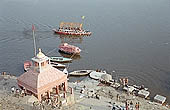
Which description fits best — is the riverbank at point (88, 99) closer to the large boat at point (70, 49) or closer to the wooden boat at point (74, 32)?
the large boat at point (70, 49)

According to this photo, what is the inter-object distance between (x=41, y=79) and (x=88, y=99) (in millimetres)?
8052

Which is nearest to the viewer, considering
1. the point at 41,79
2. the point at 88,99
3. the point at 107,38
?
the point at 41,79

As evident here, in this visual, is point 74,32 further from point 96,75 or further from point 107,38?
point 96,75

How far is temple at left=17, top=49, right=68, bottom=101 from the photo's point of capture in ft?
101

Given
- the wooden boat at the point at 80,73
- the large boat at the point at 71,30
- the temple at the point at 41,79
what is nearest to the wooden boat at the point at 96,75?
the wooden boat at the point at 80,73

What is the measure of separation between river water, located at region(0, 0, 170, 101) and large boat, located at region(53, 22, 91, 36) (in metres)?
2.30

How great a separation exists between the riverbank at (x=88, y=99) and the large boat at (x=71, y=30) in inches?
1365

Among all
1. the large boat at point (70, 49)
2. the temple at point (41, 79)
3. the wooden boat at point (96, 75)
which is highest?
the temple at point (41, 79)

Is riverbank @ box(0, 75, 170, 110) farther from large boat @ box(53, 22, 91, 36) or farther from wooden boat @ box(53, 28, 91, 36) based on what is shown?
large boat @ box(53, 22, 91, 36)

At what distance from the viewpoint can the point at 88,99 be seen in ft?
116

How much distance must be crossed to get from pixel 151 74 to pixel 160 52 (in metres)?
13.6

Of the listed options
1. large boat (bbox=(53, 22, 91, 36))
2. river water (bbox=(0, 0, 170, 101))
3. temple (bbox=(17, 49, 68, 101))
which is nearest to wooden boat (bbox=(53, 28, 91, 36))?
large boat (bbox=(53, 22, 91, 36))

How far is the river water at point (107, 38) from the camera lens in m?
53.3

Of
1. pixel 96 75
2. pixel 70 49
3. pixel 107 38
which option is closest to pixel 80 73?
pixel 96 75
